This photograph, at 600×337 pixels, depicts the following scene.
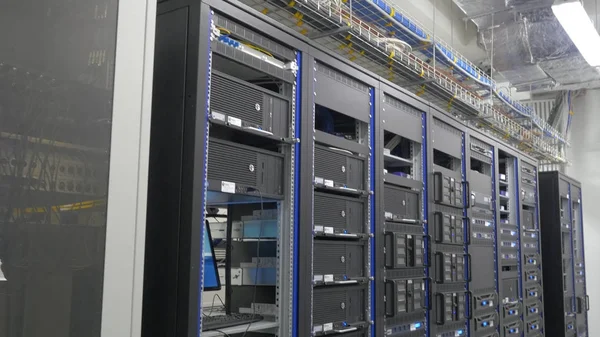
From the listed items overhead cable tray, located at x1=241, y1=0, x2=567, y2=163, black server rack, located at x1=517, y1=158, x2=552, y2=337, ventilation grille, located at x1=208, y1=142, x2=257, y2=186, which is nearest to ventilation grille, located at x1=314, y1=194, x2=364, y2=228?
ventilation grille, located at x1=208, y1=142, x2=257, y2=186

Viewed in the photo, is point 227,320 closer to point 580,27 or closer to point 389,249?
point 389,249

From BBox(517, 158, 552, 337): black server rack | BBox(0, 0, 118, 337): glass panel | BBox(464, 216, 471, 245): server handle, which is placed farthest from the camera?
BBox(517, 158, 552, 337): black server rack

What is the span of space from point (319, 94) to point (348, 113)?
24 centimetres

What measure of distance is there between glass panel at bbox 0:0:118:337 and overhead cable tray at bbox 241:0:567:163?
3.85 ft

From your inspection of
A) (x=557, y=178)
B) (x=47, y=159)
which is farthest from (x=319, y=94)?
(x=557, y=178)

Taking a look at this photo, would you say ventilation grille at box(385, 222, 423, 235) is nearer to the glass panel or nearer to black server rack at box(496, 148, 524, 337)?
black server rack at box(496, 148, 524, 337)

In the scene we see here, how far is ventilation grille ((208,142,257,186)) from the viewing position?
180 centimetres

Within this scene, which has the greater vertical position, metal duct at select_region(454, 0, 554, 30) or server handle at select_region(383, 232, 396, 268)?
metal duct at select_region(454, 0, 554, 30)

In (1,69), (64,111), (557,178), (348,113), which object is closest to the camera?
(1,69)

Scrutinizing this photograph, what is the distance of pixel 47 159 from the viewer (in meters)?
1.22

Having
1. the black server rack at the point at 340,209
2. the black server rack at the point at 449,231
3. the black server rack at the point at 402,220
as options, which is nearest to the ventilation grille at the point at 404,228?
the black server rack at the point at 402,220

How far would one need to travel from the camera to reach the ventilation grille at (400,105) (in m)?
2.85

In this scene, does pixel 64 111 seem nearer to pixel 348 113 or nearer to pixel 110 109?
→ pixel 110 109

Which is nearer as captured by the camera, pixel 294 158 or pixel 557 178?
pixel 294 158
